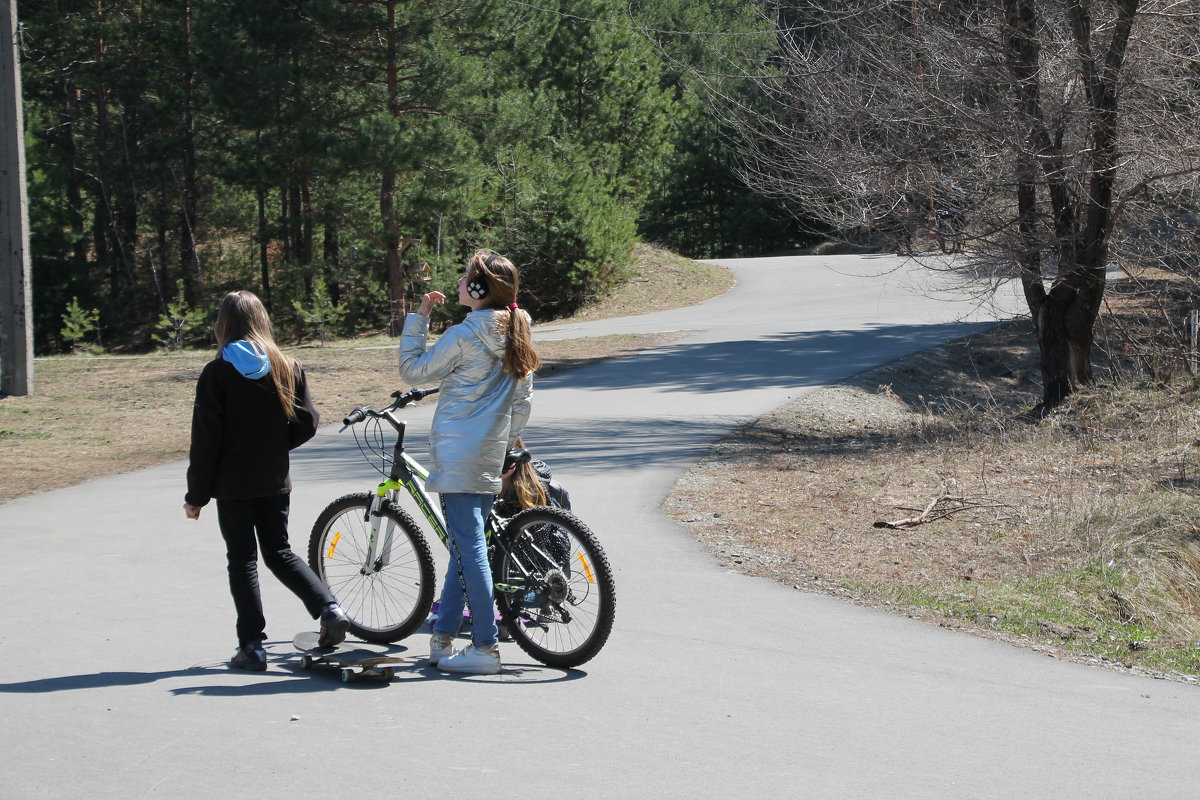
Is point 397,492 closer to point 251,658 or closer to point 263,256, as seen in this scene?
point 251,658

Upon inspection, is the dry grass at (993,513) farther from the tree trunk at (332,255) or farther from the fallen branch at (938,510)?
the tree trunk at (332,255)

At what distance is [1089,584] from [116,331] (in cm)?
3649

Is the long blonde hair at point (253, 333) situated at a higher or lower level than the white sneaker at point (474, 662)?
higher

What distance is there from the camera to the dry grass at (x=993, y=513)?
697cm

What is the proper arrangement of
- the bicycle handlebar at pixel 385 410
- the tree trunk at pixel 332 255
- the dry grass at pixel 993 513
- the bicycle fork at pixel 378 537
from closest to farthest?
1. the bicycle handlebar at pixel 385 410
2. the bicycle fork at pixel 378 537
3. the dry grass at pixel 993 513
4. the tree trunk at pixel 332 255

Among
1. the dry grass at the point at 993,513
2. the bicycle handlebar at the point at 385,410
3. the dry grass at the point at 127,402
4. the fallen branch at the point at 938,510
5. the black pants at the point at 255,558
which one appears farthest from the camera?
the dry grass at the point at 127,402

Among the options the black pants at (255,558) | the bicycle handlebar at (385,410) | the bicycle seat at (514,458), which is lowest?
the black pants at (255,558)

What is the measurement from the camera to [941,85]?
1299 centimetres

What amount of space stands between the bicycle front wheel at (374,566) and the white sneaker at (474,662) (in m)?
0.46

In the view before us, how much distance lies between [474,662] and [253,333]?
1.75 metres

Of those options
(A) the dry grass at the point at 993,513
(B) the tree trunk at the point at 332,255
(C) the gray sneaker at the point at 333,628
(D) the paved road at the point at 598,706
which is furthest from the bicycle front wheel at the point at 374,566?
(B) the tree trunk at the point at 332,255

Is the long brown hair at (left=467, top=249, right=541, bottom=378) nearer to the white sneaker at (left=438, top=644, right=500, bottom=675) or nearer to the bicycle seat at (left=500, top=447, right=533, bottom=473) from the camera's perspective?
the bicycle seat at (left=500, top=447, right=533, bottom=473)

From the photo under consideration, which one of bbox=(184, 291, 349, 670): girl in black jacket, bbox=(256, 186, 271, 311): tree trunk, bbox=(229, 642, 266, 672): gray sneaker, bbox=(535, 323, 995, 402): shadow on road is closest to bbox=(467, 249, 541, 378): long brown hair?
bbox=(184, 291, 349, 670): girl in black jacket

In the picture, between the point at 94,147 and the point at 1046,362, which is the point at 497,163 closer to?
the point at 94,147
